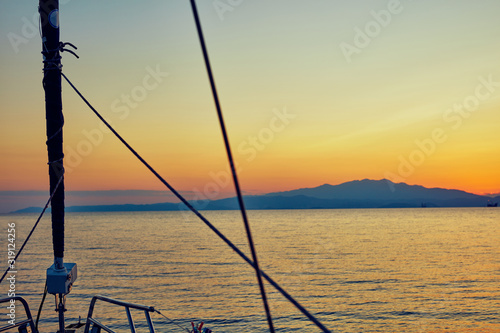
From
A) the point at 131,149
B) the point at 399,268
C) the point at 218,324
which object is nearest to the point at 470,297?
the point at 399,268

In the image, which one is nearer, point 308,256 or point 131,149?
point 131,149

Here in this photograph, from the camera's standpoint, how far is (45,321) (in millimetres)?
28281

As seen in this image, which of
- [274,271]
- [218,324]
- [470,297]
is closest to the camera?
[218,324]

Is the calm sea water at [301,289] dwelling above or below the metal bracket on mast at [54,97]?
below

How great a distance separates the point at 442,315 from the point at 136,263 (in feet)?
137

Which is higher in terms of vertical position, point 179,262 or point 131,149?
point 131,149

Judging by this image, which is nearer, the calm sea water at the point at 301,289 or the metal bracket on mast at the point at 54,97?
the metal bracket on mast at the point at 54,97

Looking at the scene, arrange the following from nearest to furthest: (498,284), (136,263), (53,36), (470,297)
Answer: (53,36) → (470,297) → (498,284) → (136,263)

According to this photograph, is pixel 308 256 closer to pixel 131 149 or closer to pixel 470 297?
pixel 470 297

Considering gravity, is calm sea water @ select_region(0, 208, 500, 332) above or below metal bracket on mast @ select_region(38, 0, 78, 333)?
below

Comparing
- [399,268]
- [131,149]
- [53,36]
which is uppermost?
[53,36]

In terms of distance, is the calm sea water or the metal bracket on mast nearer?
the metal bracket on mast

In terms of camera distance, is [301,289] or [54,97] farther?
[301,289]

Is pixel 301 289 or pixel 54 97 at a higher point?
pixel 54 97
